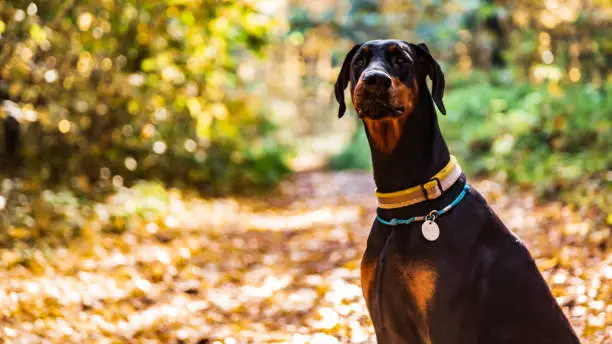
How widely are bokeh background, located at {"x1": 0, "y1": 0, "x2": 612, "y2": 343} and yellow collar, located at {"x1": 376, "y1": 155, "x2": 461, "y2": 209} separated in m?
1.81

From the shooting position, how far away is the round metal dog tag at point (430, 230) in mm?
2275

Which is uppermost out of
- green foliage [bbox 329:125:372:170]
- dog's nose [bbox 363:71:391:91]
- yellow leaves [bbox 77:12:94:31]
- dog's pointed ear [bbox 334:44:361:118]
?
green foliage [bbox 329:125:372:170]

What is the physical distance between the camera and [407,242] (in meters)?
2.31

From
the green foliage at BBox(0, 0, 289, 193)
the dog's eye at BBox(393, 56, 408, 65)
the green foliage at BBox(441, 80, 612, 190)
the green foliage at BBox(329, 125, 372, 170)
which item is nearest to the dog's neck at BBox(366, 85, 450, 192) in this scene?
the dog's eye at BBox(393, 56, 408, 65)

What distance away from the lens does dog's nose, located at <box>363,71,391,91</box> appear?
227 cm

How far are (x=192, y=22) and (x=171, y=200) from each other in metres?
2.50

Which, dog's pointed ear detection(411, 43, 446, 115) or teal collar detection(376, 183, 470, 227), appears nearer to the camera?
teal collar detection(376, 183, 470, 227)

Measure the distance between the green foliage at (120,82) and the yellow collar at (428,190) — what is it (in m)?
4.30

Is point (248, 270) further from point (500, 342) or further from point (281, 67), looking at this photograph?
point (281, 67)

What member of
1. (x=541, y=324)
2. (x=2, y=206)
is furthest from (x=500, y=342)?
(x=2, y=206)

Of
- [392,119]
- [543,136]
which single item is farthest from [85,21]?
[543,136]

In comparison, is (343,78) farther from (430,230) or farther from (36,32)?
(36,32)

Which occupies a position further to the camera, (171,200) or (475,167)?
(475,167)

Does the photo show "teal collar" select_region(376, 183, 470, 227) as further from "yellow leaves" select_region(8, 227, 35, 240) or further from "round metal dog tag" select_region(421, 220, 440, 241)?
"yellow leaves" select_region(8, 227, 35, 240)
